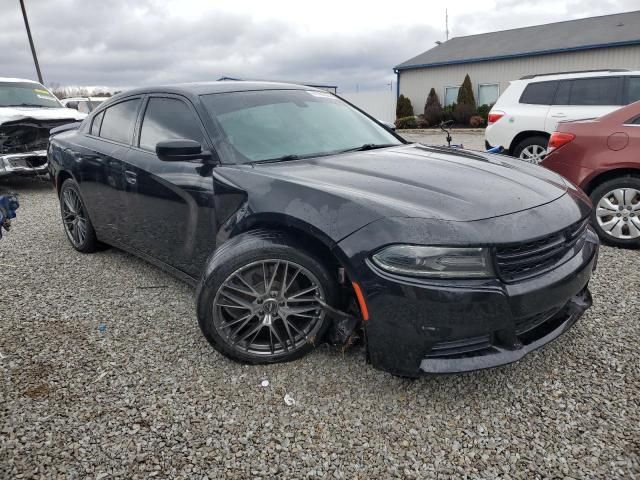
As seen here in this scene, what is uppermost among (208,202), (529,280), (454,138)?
(208,202)

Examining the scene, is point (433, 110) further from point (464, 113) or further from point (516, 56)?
point (516, 56)

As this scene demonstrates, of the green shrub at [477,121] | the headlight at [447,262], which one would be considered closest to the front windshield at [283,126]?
the headlight at [447,262]

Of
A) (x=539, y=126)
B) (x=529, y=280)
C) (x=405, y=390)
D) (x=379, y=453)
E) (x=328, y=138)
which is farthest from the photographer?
(x=539, y=126)

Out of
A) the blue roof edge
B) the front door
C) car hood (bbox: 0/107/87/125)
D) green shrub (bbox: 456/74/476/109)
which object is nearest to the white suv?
the front door

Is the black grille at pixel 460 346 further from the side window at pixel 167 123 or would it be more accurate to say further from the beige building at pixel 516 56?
the beige building at pixel 516 56

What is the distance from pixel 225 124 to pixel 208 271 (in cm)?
103

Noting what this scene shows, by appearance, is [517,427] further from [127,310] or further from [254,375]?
[127,310]

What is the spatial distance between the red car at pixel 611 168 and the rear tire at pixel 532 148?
2756mm

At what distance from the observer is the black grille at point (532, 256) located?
216 centimetres

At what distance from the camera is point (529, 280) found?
2209 mm

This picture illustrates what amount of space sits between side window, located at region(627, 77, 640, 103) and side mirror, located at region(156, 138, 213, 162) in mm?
6991

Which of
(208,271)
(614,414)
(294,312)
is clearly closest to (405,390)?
(294,312)

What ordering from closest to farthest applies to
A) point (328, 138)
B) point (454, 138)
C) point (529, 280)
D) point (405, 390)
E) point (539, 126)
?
point (529, 280), point (405, 390), point (328, 138), point (539, 126), point (454, 138)

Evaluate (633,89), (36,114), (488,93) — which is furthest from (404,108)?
(36,114)
